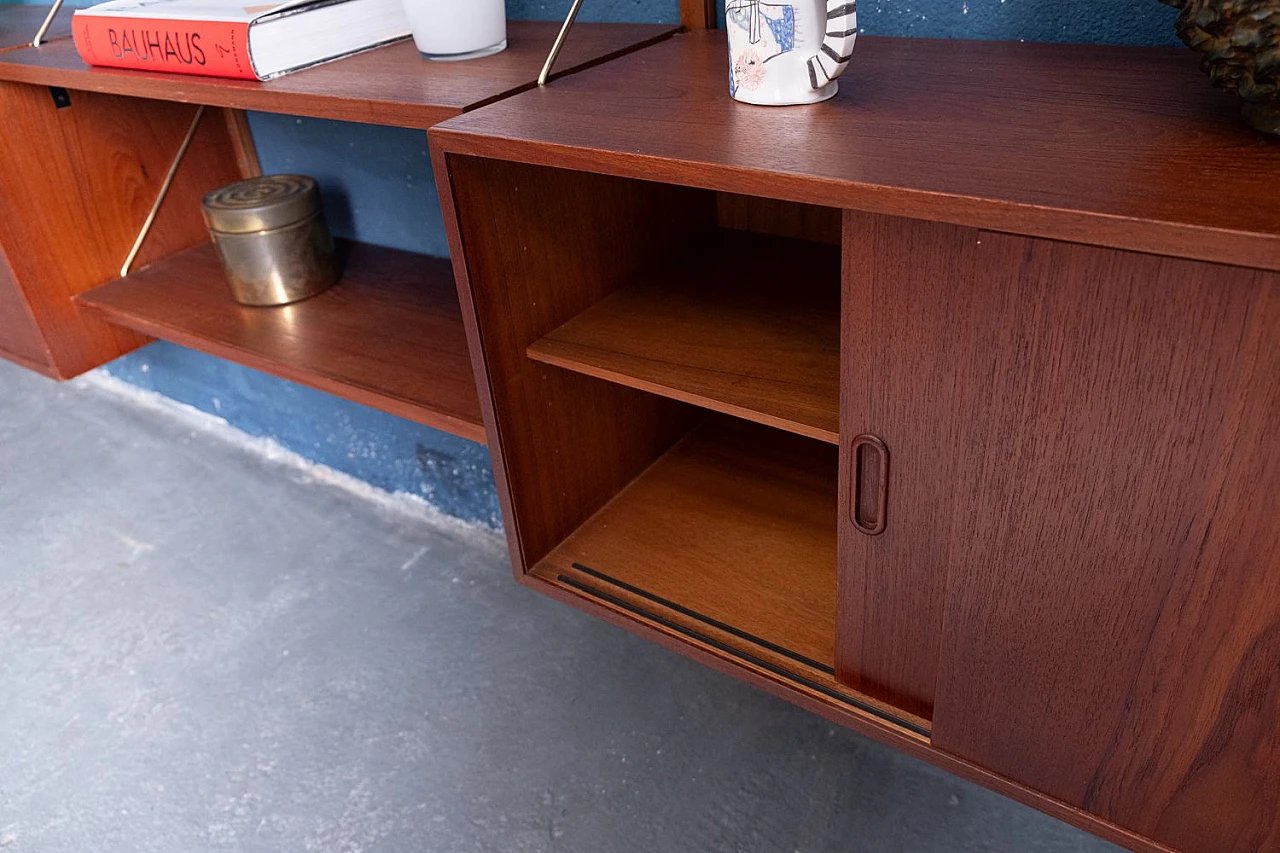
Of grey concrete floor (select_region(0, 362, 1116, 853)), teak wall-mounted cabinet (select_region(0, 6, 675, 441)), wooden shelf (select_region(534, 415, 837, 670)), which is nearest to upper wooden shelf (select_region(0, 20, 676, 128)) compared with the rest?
teak wall-mounted cabinet (select_region(0, 6, 675, 441))

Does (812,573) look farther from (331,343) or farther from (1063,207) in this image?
(331,343)

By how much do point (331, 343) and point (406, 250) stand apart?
1.09 feet

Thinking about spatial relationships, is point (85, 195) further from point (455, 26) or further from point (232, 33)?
point (455, 26)

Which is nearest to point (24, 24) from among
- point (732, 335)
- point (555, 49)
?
point (555, 49)

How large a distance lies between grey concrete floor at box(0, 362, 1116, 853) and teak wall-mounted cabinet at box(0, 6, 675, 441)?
46cm

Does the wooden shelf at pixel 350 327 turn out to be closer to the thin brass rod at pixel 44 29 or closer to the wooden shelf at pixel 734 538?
the wooden shelf at pixel 734 538

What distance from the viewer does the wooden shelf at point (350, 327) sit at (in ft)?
3.63

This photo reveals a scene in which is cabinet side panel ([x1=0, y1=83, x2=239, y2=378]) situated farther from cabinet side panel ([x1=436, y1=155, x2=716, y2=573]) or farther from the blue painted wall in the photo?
cabinet side panel ([x1=436, y1=155, x2=716, y2=573])

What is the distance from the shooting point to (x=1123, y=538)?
1.95ft

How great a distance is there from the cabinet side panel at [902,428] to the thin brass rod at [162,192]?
1267mm

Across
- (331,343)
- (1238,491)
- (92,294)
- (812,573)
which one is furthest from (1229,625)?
(92,294)

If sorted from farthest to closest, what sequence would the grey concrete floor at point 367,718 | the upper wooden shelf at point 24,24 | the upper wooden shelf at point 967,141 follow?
the upper wooden shelf at point 24,24 < the grey concrete floor at point 367,718 < the upper wooden shelf at point 967,141

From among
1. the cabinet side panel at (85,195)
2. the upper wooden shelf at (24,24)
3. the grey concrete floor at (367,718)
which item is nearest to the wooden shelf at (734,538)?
the grey concrete floor at (367,718)

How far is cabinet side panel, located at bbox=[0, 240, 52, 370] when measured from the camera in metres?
1.36
